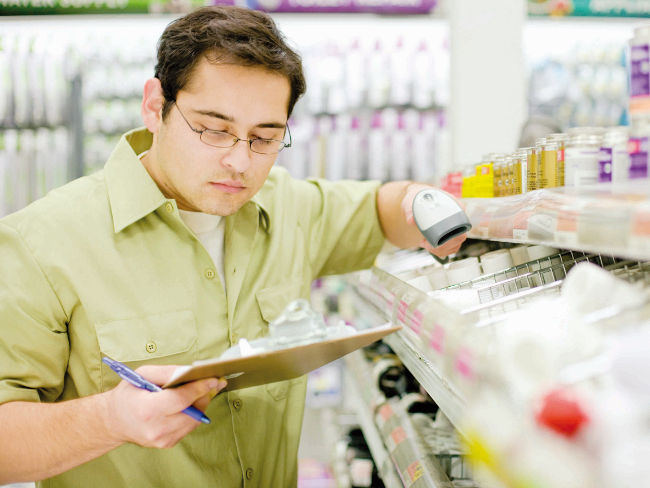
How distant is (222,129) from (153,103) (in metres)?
0.26

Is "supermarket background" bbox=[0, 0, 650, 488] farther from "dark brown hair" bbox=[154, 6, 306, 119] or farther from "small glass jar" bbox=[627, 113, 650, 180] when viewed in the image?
"dark brown hair" bbox=[154, 6, 306, 119]

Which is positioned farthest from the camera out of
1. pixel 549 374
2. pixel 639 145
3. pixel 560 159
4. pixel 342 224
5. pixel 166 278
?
pixel 342 224

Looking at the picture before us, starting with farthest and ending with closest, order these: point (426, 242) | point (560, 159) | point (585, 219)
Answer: point (426, 242), point (560, 159), point (585, 219)

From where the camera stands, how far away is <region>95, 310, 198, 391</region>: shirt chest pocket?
1.57 m

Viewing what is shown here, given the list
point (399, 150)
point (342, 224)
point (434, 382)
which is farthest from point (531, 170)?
point (399, 150)

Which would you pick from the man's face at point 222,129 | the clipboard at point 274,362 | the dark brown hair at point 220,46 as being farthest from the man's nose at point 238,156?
the clipboard at point 274,362

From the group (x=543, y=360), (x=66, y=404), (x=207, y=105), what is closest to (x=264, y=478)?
(x=66, y=404)

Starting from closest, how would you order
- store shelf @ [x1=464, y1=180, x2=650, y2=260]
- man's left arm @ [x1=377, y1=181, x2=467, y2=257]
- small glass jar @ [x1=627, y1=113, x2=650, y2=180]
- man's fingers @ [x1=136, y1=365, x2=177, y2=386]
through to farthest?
store shelf @ [x1=464, y1=180, x2=650, y2=260], small glass jar @ [x1=627, y1=113, x2=650, y2=180], man's fingers @ [x1=136, y1=365, x2=177, y2=386], man's left arm @ [x1=377, y1=181, x2=467, y2=257]

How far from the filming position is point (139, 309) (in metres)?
1.62

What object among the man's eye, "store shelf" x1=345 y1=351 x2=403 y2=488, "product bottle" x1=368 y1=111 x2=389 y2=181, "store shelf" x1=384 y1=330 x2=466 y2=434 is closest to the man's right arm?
"store shelf" x1=384 y1=330 x2=466 y2=434

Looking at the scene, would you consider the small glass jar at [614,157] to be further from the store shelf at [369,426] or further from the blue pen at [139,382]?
the store shelf at [369,426]

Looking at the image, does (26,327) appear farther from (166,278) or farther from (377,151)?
(377,151)

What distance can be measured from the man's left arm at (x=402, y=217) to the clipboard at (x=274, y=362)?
0.54m

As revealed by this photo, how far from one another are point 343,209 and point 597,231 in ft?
4.21
